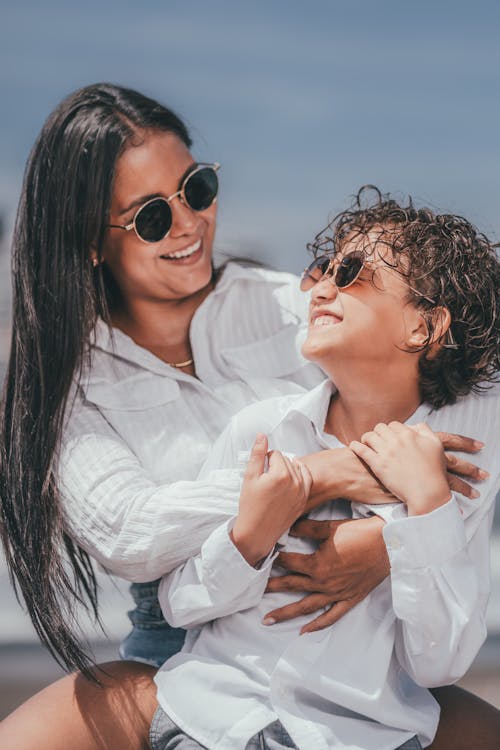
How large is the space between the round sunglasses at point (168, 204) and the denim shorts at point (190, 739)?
1056 mm

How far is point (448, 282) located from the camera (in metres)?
2.00

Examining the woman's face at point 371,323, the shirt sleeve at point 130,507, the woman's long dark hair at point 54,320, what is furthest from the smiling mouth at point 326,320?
the woman's long dark hair at point 54,320

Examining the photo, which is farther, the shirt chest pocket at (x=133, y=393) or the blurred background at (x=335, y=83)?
the blurred background at (x=335, y=83)

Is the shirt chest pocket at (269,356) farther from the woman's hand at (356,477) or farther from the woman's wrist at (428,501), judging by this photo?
the woman's wrist at (428,501)

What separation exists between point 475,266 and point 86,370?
0.89 metres

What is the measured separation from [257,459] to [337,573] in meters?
0.26

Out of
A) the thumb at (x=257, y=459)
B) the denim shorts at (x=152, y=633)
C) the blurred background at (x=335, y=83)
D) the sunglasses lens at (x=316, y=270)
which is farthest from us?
the blurred background at (x=335, y=83)

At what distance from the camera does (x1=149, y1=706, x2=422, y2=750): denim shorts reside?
1.81 meters

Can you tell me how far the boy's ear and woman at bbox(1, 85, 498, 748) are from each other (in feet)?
0.87

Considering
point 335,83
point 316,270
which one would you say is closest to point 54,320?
point 316,270

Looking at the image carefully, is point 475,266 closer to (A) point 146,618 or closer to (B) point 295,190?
(A) point 146,618

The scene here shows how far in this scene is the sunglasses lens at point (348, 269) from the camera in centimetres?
200

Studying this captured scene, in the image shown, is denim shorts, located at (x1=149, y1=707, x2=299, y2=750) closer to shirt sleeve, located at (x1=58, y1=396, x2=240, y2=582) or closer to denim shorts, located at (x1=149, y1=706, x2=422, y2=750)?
denim shorts, located at (x1=149, y1=706, x2=422, y2=750)

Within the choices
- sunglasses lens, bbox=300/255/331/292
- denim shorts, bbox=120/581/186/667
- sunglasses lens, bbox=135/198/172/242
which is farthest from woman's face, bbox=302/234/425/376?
denim shorts, bbox=120/581/186/667
